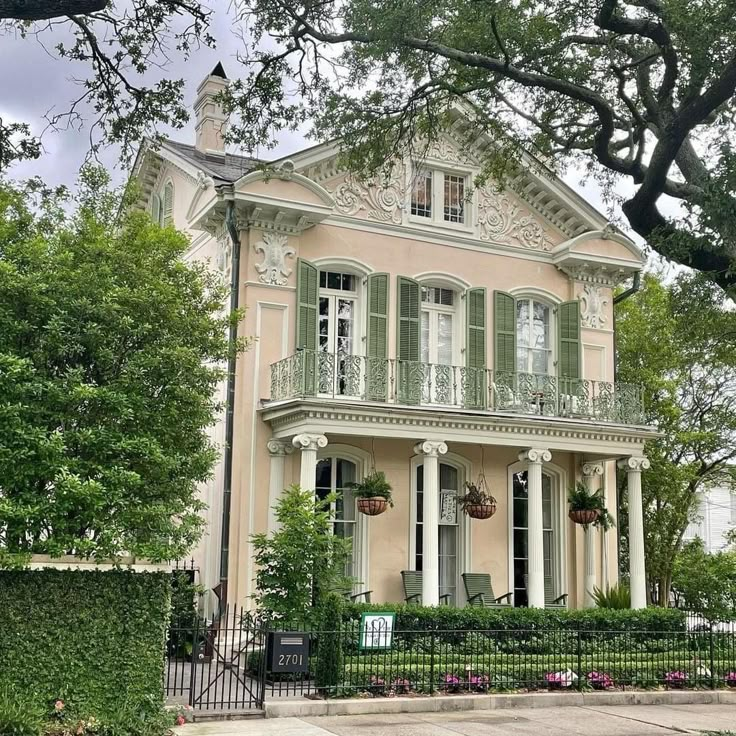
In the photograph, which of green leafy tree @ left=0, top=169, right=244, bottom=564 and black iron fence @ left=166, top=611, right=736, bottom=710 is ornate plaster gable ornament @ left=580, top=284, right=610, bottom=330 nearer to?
black iron fence @ left=166, top=611, right=736, bottom=710

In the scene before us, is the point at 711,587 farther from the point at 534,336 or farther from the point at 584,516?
the point at 534,336

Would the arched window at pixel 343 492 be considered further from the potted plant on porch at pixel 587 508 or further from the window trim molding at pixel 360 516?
the potted plant on porch at pixel 587 508

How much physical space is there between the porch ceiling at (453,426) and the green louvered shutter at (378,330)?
0.95 meters

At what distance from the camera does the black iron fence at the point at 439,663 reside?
12466 mm

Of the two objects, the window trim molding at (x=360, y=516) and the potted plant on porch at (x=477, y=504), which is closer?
the window trim molding at (x=360, y=516)

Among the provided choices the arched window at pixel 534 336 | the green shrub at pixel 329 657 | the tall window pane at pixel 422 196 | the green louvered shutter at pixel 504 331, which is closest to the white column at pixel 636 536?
the arched window at pixel 534 336

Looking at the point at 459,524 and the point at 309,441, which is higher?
the point at 309,441

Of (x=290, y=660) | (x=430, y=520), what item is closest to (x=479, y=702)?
(x=290, y=660)

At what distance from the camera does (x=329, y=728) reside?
36.6 ft

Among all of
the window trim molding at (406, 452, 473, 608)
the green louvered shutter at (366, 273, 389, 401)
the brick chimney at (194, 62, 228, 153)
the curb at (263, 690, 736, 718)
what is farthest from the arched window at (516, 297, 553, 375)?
the curb at (263, 690, 736, 718)

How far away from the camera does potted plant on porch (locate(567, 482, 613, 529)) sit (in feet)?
65.1

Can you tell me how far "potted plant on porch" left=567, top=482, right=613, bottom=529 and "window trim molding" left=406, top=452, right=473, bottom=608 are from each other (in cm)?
211

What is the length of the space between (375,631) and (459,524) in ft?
21.8

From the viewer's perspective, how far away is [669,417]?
2611cm
